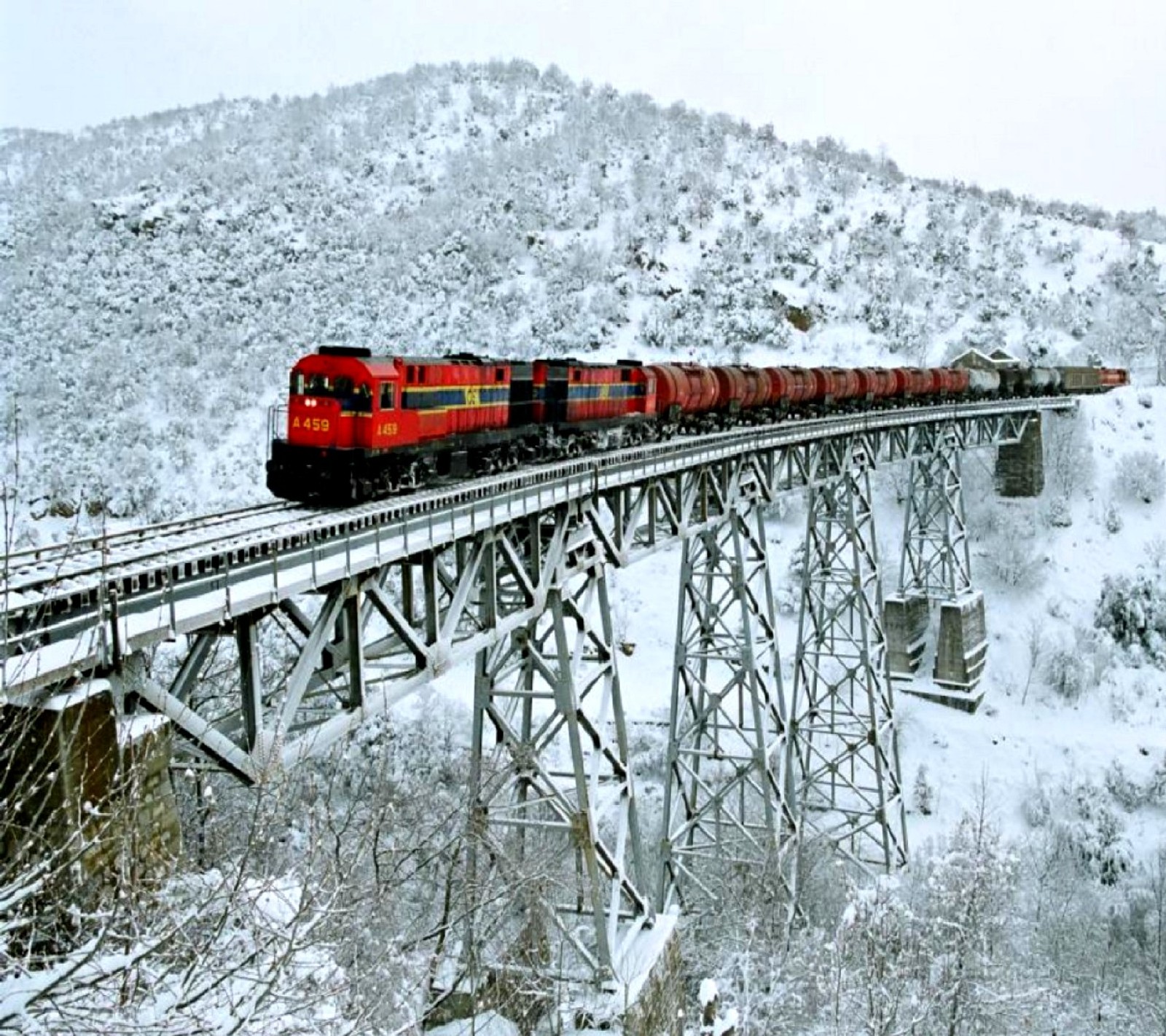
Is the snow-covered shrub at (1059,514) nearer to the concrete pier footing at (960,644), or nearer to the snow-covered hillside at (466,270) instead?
the concrete pier footing at (960,644)

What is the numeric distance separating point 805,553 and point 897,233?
159 feet

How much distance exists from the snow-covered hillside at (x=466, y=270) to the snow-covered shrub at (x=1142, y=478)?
45.6ft

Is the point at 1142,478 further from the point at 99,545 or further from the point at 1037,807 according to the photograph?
the point at 99,545

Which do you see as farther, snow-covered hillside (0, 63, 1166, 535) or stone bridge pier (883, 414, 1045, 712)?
snow-covered hillside (0, 63, 1166, 535)

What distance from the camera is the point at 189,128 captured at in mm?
90625

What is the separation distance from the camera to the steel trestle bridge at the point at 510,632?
6887mm

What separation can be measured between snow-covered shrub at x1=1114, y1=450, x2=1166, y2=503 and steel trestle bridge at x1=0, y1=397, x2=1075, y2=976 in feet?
56.5

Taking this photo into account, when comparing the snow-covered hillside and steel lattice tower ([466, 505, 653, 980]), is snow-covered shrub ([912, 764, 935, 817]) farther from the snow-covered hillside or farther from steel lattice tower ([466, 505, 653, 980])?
the snow-covered hillside

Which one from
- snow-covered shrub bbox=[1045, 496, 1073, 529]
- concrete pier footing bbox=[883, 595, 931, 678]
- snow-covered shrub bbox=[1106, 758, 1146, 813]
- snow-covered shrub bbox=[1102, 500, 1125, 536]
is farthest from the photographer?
snow-covered shrub bbox=[1045, 496, 1073, 529]

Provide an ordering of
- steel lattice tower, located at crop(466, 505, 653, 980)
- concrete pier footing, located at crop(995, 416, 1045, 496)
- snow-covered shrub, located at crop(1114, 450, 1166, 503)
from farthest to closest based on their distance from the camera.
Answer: snow-covered shrub, located at crop(1114, 450, 1166, 503) → concrete pier footing, located at crop(995, 416, 1045, 496) → steel lattice tower, located at crop(466, 505, 653, 980)

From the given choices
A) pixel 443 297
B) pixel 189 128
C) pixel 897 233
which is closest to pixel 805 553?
pixel 443 297

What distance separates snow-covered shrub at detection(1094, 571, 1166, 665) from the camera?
34.9 m

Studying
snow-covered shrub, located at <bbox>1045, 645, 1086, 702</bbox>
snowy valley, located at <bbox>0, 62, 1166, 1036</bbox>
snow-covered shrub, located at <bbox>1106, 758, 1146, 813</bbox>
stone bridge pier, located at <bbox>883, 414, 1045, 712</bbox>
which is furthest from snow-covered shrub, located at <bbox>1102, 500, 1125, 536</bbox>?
snow-covered shrub, located at <bbox>1106, 758, 1146, 813</bbox>

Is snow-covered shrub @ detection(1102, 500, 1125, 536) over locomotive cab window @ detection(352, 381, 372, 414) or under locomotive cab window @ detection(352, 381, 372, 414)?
under
